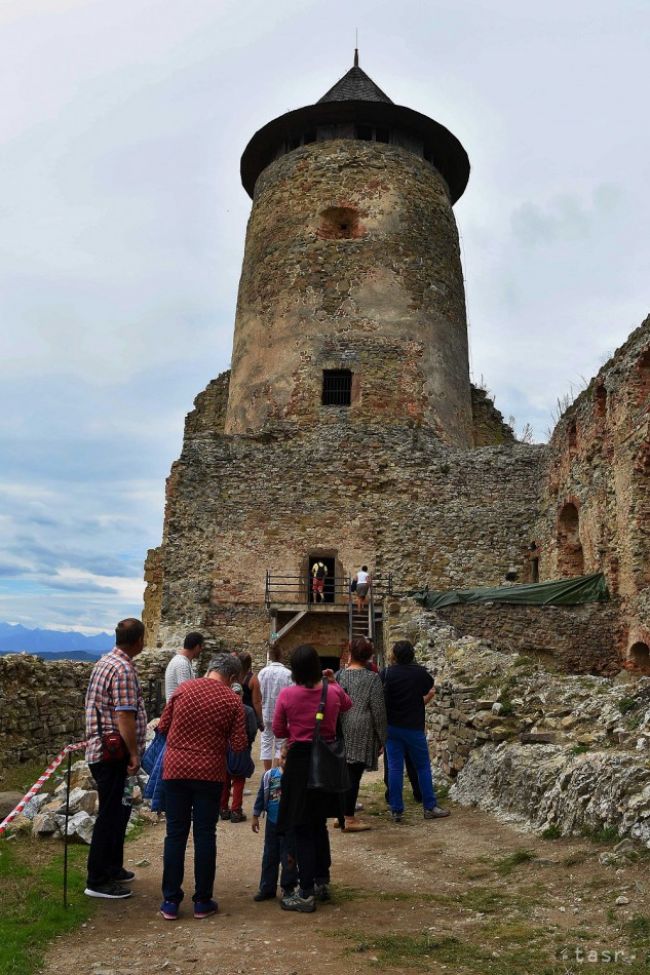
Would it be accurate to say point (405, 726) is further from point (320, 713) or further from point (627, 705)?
point (320, 713)

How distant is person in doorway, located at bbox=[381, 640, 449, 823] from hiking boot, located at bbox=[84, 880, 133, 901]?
2792mm

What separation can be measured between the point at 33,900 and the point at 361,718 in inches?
109

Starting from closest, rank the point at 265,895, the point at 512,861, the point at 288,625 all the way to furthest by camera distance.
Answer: the point at 265,895 → the point at 512,861 → the point at 288,625

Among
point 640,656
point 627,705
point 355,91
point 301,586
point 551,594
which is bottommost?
point 627,705

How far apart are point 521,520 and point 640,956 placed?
1469cm

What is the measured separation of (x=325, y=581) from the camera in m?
19.1

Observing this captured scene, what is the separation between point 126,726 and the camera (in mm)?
4863

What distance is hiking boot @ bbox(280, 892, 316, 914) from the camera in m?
4.45

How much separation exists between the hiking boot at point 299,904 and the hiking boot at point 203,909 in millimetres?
399

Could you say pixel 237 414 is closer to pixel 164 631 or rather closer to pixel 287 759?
pixel 164 631

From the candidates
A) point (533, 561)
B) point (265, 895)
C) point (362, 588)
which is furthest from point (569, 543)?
point (265, 895)

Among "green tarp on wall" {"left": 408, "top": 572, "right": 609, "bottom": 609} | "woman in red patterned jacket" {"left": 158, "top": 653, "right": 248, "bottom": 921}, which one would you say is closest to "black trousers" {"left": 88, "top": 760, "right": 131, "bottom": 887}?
"woman in red patterned jacket" {"left": 158, "top": 653, "right": 248, "bottom": 921}

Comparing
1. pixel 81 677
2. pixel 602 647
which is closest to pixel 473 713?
pixel 81 677

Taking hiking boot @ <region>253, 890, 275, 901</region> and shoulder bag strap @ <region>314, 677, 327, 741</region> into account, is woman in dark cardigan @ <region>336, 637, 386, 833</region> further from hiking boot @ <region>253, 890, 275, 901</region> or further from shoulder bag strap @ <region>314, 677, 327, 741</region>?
shoulder bag strap @ <region>314, 677, 327, 741</region>
